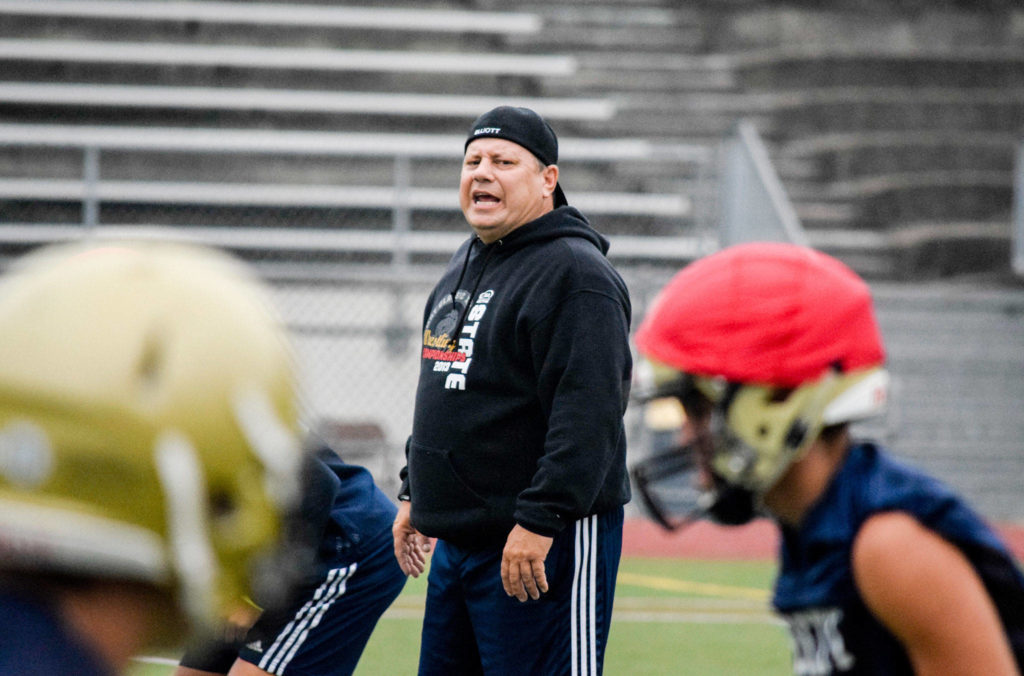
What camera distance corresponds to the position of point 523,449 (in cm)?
347

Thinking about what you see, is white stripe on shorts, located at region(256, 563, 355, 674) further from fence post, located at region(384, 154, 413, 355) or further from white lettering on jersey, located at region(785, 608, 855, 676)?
fence post, located at region(384, 154, 413, 355)

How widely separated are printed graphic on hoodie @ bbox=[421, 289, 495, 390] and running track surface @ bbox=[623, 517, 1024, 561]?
613cm

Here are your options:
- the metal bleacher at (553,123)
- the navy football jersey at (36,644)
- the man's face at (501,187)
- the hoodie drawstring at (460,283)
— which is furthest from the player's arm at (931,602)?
the metal bleacher at (553,123)

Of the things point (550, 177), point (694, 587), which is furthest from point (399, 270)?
point (550, 177)

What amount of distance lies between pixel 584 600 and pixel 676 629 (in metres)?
3.59

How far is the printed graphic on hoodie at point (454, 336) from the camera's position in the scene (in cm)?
354

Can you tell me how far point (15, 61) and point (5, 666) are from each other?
15211mm

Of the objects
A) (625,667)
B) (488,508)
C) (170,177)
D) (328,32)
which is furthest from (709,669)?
(328,32)

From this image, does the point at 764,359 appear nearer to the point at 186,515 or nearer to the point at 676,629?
the point at 186,515

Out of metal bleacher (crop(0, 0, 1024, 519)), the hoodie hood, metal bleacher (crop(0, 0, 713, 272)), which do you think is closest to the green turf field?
the hoodie hood

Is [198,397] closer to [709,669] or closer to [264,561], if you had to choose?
[264,561]

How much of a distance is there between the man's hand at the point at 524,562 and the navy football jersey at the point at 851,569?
1.29 m

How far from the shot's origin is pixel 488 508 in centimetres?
345

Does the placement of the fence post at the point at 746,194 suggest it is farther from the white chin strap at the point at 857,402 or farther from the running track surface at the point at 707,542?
the white chin strap at the point at 857,402
